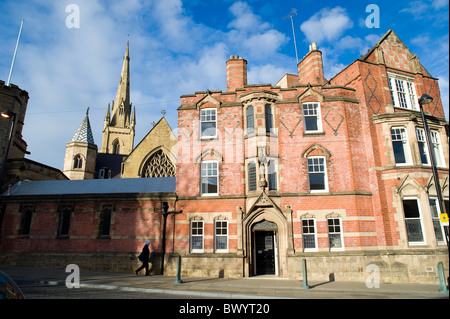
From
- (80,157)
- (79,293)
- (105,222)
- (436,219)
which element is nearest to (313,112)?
(436,219)

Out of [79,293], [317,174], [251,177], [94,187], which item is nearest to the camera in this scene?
[79,293]

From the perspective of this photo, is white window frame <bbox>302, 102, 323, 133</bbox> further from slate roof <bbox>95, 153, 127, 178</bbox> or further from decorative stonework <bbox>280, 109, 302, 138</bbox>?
slate roof <bbox>95, 153, 127, 178</bbox>

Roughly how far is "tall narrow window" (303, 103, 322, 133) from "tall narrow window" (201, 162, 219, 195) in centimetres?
641

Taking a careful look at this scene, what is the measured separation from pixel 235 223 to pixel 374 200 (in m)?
8.19

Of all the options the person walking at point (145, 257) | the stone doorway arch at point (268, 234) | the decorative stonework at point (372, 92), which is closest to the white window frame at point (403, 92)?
the decorative stonework at point (372, 92)

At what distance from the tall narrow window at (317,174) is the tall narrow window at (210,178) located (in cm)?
575

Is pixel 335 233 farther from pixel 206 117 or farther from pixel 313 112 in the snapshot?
pixel 206 117

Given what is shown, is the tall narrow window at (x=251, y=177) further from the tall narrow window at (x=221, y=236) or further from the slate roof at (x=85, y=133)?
the slate roof at (x=85, y=133)

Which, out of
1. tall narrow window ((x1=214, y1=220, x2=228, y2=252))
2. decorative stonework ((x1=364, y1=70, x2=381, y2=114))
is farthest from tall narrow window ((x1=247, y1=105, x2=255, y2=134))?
decorative stonework ((x1=364, y1=70, x2=381, y2=114))

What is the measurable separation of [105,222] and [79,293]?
26.2ft

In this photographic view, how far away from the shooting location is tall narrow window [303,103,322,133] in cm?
1695

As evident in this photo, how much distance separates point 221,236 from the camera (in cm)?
1577

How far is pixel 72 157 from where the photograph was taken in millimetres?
40656

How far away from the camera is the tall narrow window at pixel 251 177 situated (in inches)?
638
